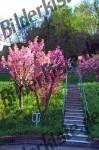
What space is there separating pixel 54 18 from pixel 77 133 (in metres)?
32.9

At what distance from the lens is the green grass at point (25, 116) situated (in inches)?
854

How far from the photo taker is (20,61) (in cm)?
2439

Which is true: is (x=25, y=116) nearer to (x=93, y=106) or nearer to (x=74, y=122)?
(x=74, y=122)

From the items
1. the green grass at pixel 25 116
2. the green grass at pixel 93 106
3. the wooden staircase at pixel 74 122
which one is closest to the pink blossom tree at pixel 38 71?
the green grass at pixel 25 116

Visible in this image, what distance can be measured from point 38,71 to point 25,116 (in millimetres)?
2487

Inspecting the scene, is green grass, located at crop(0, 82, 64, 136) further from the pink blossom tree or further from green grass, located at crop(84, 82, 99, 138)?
green grass, located at crop(84, 82, 99, 138)

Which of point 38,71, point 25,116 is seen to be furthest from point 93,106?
point 25,116

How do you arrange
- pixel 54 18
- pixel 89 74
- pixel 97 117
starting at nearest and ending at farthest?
1. pixel 97 117
2. pixel 89 74
3. pixel 54 18

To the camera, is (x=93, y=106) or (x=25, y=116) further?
(x=93, y=106)

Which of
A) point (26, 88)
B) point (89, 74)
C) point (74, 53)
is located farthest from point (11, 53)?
point (74, 53)

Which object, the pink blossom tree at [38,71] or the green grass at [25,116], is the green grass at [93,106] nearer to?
the green grass at [25,116]

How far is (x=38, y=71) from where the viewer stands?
943 inches

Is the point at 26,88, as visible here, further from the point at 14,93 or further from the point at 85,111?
the point at 85,111

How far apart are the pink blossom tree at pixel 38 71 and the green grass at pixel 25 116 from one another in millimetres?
639
